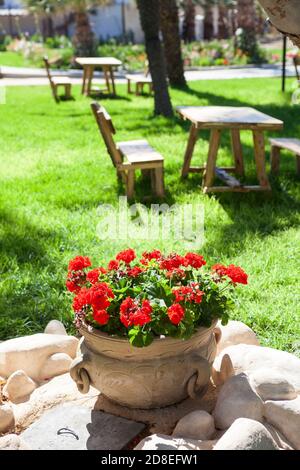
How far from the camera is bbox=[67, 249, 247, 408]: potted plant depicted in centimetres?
300

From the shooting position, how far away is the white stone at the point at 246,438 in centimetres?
260

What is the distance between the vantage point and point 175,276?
336 centimetres

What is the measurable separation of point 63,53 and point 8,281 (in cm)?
2047

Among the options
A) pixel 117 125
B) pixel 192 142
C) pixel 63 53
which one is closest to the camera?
pixel 192 142

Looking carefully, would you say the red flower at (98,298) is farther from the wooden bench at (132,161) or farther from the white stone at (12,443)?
the wooden bench at (132,161)

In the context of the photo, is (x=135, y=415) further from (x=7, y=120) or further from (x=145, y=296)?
(x=7, y=120)

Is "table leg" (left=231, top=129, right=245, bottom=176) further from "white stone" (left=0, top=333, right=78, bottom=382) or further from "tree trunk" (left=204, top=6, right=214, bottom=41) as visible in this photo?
"tree trunk" (left=204, top=6, right=214, bottom=41)

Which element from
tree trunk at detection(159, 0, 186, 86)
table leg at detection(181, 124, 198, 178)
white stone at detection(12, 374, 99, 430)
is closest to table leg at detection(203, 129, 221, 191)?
table leg at detection(181, 124, 198, 178)

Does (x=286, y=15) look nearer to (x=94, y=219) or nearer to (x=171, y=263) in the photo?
(x=171, y=263)

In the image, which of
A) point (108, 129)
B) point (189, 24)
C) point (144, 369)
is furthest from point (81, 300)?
point (189, 24)

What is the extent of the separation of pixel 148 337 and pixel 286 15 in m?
1.43

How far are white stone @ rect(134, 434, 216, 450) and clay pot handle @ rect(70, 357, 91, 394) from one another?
1.63 feet

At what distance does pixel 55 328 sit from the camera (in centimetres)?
403

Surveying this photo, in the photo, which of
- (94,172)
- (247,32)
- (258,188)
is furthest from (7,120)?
(247,32)
